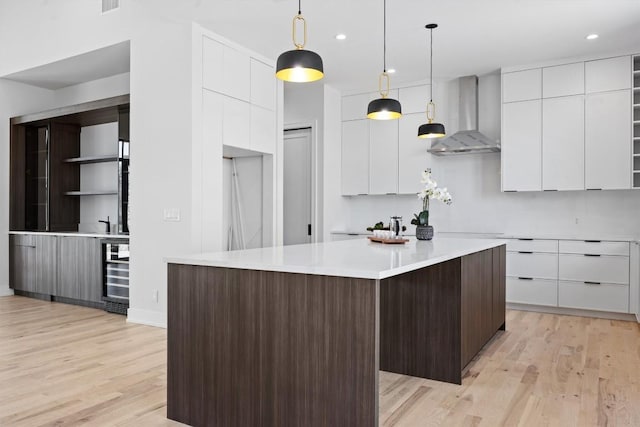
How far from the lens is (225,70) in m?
4.84

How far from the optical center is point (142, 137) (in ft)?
15.8

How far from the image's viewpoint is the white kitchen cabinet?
528 cm

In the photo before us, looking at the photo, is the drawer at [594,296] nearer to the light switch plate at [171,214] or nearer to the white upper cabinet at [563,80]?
the white upper cabinet at [563,80]

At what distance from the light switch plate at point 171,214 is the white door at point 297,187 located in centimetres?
244

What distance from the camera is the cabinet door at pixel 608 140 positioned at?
504 cm

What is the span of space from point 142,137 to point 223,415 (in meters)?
3.33

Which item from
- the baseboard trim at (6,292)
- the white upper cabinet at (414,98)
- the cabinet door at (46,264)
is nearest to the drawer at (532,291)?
the white upper cabinet at (414,98)

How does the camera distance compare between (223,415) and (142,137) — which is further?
(142,137)

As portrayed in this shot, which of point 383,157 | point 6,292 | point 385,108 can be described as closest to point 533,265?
point 383,157

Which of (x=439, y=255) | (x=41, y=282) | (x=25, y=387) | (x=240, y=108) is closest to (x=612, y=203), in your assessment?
(x=439, y=255)

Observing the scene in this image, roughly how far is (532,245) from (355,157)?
2.64 metres

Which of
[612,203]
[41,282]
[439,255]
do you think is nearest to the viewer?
[439,255]

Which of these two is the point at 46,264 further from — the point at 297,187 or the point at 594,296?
the point at 594,296

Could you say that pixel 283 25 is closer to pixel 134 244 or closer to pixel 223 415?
pixel 134 244
